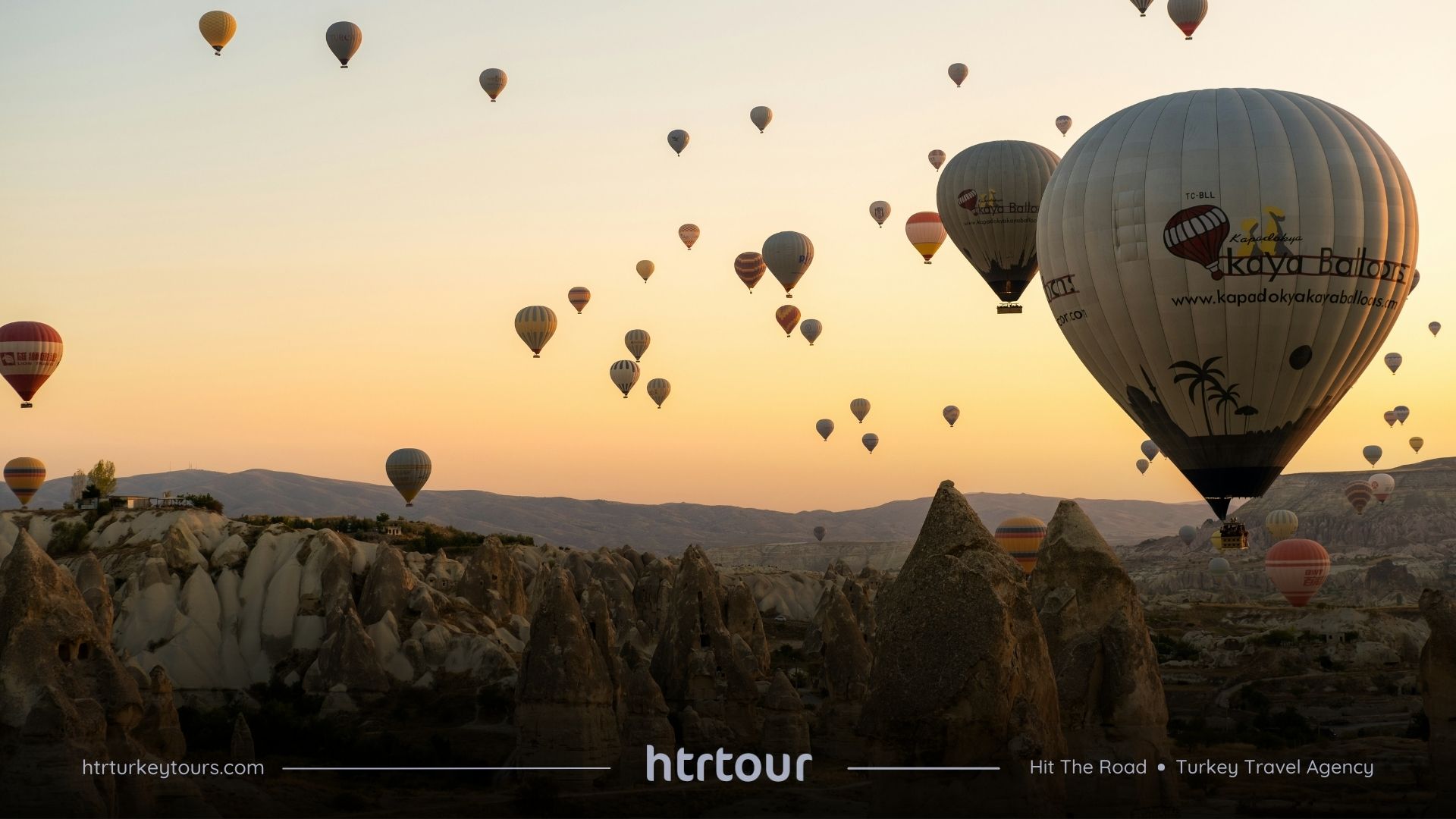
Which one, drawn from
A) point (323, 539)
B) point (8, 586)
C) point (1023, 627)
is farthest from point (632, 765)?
point (323, 539)

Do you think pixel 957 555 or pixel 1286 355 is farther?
pixel 1286 355

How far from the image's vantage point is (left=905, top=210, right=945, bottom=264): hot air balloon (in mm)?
73812

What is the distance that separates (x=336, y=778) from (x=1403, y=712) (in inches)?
1601

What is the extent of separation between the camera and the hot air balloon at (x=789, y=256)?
79.1 m

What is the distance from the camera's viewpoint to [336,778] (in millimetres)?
47562

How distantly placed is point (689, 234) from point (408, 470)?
21.7 metres

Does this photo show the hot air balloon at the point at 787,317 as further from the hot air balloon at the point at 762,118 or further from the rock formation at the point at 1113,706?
the rock formation at the point at 1113,706

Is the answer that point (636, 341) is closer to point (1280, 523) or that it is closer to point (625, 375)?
point (625, 375)

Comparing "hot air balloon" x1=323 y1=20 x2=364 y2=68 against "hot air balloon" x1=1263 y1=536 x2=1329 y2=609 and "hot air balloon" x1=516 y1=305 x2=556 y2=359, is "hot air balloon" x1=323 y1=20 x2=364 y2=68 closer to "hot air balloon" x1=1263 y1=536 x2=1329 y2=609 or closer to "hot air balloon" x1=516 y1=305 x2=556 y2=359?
"hot air balloon" x1=516 y1=305 x2=556 y2=359

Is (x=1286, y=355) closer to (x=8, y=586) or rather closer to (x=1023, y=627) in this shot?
(x=1023, y=627)

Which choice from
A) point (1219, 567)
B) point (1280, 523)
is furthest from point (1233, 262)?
point (1219, 567)

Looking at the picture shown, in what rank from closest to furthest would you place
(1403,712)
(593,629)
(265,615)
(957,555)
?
1. (957,555)
2. (593,629)
3. (1403,712)
4. (265,615)

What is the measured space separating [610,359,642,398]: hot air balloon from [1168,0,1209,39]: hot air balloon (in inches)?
1584

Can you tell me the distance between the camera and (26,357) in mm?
72750
